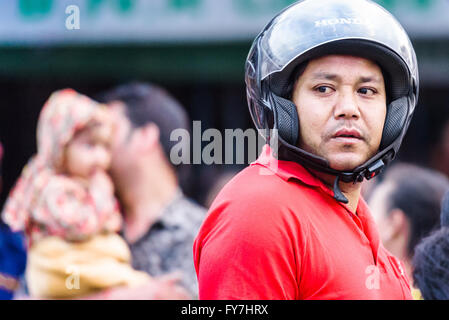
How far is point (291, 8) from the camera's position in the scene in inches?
88.6

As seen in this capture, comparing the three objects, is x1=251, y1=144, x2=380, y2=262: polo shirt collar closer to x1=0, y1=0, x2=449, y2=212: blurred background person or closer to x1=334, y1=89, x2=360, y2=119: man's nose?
x1=334, y1=89, x2=360, y2=119: man's nose

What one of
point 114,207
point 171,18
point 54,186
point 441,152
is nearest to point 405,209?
point 114,207

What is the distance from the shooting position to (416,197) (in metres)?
4.44

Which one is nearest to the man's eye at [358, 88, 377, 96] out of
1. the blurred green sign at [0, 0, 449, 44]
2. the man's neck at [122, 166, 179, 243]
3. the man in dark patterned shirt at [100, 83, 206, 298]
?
the man in dark patterned shirt at [100, 83, 206, 298]

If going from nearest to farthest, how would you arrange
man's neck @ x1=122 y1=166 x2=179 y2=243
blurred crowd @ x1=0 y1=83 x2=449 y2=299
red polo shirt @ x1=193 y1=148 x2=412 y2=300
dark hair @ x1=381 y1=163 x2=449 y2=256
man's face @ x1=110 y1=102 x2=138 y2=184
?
red polo shirt @ x1=193 y1=148 x2=412 y2=300 < dark hair @ x1=381 y1=163 x2=449 y2=256 < blurred crowd @ x1=0 y1=83 x2=449 y2=299 < man's neck @ x1=122 y1=166 x2=179 y2=243 < man's face @ x1=110 y1=102 x2=138 y2=184

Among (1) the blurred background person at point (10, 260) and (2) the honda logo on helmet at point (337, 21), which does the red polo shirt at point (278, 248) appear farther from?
(1) the blurred background person at point (10, 260)

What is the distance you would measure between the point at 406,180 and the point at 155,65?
4.15 meters

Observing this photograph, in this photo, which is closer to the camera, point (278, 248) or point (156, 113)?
point (278, 248)

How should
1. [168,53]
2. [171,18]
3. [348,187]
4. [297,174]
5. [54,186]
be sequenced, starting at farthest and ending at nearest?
[168,53]
[171,18]
[54,186]
[348,187]
[297,174]

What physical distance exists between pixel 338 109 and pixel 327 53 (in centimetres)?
15

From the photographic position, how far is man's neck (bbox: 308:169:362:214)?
6.95 ft

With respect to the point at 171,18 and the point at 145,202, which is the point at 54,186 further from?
the point at 171,18

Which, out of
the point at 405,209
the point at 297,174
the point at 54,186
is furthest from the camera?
the point at 54,186
